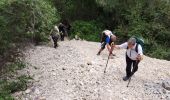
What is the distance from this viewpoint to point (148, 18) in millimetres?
23906

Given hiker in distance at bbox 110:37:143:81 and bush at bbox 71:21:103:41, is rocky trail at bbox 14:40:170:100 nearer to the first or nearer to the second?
hiker in distance at bbox 110:37:143:81

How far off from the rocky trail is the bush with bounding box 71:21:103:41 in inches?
255

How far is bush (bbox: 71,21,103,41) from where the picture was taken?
82.3 feet

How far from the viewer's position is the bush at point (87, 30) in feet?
82.3

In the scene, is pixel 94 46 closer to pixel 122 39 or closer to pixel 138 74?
pixel 122 39

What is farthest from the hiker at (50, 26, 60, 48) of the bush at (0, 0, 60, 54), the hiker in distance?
the hiker in distance

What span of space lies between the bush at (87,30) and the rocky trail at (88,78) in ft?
21.2

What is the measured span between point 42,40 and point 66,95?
26.4 ft

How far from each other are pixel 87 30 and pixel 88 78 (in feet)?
36.5

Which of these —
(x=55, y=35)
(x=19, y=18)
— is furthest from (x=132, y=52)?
(x=55, y=35)

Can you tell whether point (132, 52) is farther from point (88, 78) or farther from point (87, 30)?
point (87, 30)

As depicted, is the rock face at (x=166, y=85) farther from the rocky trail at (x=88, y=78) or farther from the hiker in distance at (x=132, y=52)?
the hiker in distance at (x=132, y=52)

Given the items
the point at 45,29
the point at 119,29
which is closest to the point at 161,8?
the point at 119,29

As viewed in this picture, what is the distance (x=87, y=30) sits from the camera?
25531 mm
